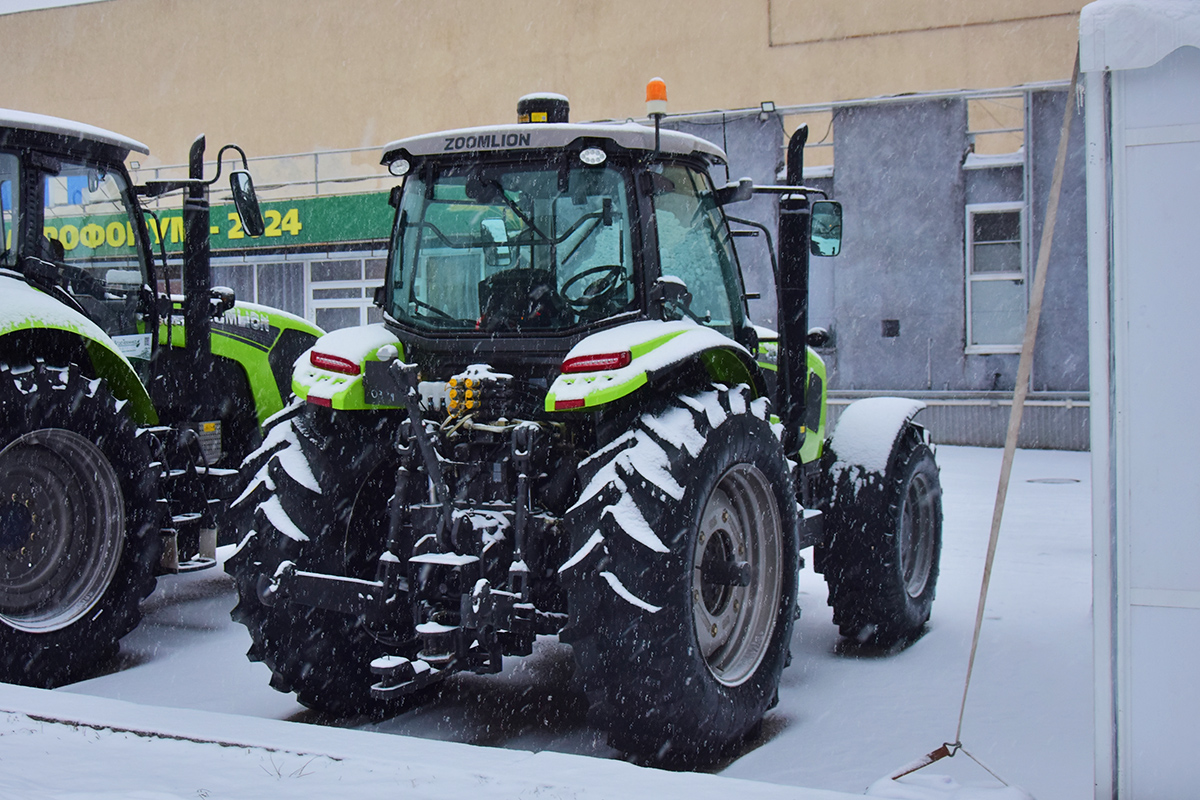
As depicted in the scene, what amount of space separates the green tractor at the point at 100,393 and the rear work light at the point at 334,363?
1.42 metres

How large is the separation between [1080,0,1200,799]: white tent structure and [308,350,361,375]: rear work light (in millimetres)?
2698

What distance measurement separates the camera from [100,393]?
556 cm

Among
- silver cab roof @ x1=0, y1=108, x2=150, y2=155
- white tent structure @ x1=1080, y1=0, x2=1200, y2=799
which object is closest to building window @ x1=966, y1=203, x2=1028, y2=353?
silver cab roof @ x1=0, y1=108, x2=150, y2=155

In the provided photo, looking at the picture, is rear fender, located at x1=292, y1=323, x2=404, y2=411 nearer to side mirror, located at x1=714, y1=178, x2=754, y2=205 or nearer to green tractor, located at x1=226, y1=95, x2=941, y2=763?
green tractor, located at x1=226, y1=95, x2=941, y2=763

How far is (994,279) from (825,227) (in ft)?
38.6

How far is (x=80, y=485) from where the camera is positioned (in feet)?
18.3

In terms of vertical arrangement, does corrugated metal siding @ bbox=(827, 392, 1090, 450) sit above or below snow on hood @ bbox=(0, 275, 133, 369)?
below

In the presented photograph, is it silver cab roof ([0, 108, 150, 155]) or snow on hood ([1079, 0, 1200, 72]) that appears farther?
silver cab roof ([0, 108, 150, 155])

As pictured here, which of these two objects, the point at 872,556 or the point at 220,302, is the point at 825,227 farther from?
the point at 220,302

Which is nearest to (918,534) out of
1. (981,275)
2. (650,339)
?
(650,339)

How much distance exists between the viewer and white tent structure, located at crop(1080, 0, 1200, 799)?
3047 mm

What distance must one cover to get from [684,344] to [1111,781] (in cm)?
197

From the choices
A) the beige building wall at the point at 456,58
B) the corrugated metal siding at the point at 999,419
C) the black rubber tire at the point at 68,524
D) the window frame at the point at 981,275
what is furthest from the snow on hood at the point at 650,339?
the beige building wall at the point at 456,58

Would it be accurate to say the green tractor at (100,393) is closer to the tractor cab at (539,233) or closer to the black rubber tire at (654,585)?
the tractor cab at (539,233)
